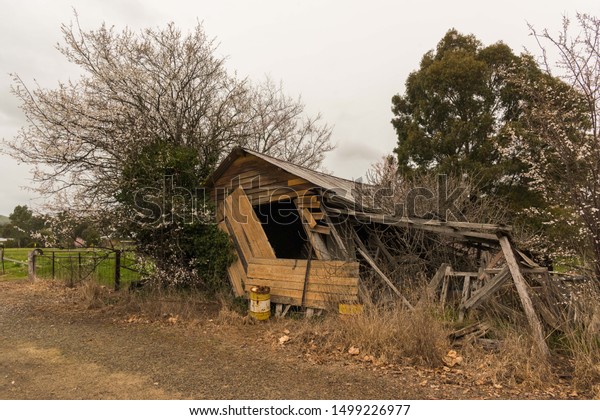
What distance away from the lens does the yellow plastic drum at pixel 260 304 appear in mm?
7898

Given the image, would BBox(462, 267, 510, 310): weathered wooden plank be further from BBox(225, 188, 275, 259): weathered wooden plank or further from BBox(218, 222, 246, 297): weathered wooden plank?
BBox(218, 222, 246, 297): weathered wooden plank

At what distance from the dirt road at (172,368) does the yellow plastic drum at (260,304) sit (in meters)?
0.37

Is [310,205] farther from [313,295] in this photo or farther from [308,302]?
[308,302]

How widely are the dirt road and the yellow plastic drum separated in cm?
37

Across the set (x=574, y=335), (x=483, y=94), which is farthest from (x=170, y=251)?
(x=483, y=94)

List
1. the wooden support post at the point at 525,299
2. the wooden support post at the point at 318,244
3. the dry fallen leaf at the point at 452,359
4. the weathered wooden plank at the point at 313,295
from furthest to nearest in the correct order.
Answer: the wooden support post at the point at 318,244 < the weathered wooden plank at the point at 313,295 < the dry fallen leaf at the point at 452,359 < the wooden support post at the point at 525,299

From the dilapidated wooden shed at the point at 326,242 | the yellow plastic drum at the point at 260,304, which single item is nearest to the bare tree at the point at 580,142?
the dilapidated wooden shed at the point at 326,242

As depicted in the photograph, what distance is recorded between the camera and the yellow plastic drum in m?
7.90

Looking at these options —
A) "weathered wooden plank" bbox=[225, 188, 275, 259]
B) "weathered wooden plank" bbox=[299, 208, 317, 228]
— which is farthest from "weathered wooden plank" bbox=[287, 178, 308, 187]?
"weathered wooden plank" bbox=[225, 188, 275, 259]

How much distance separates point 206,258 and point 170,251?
3.39ft

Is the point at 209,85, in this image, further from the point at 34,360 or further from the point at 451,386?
the point at 451,386

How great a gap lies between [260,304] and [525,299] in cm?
502

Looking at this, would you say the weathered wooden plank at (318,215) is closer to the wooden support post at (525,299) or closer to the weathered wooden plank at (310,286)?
the weathered wooden plank at (310,286)

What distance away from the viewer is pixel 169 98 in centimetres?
1154
